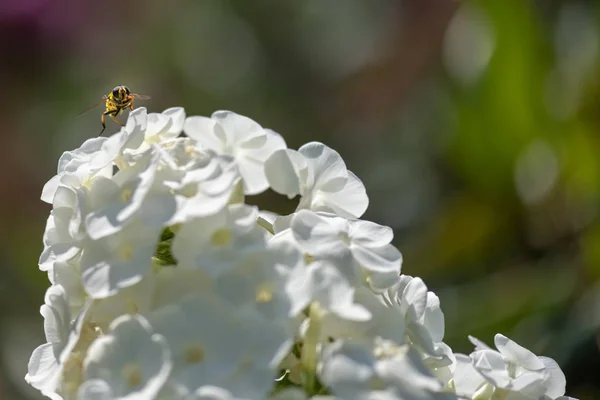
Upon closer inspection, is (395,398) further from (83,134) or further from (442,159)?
(83,134)

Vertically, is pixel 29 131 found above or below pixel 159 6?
below

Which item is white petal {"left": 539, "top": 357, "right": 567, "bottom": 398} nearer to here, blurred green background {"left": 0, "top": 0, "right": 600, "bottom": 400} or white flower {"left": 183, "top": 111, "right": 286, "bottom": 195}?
white flower {"left": 183, "top": 111, "right": 286, "bottom": 195}

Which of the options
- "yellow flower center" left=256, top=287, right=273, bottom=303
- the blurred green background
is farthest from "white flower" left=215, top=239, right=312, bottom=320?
the blurred green background

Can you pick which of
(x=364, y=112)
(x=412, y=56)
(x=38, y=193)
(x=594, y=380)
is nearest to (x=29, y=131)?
(x=38, y=193)

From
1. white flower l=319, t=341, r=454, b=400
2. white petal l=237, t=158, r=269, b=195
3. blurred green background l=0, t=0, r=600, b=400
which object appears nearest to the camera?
white flower l=319, t=341, r=454, b=400

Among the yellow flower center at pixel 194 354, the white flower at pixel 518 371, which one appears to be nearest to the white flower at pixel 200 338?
the yellow flower center at pixel 194 354

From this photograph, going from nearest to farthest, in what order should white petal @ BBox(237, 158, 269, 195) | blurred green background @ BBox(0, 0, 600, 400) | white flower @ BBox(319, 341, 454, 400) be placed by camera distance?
white flower @ BBox(319, 341, 454, 400) < white petal @ BBox(237, 158, 269, 195) < blurred green background @ BBox(0, 0, 600, 400)
